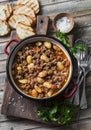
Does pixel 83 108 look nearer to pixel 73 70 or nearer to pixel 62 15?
pixel 73 70

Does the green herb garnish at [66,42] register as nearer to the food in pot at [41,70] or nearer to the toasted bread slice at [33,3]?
the food in pot at [41,70]

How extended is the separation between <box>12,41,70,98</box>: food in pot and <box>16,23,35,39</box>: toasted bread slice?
119mm

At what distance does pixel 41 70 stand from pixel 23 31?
0.21 meters

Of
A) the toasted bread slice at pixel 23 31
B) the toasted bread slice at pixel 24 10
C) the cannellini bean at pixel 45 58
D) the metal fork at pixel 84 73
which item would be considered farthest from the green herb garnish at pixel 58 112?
the toasted bread slice at pixel 24 10

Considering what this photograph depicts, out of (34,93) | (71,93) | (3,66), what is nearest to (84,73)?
(71,93)

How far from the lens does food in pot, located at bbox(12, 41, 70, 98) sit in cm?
172

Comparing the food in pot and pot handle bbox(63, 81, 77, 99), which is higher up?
the food in pot

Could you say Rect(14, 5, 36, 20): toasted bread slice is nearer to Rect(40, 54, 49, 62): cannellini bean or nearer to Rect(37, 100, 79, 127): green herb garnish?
Rect(40, 54, 49, 62): cannellini bean

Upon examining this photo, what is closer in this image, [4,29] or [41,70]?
[41,70]

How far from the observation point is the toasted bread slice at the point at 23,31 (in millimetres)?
1861

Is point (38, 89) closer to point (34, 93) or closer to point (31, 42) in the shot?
point (34, 93)

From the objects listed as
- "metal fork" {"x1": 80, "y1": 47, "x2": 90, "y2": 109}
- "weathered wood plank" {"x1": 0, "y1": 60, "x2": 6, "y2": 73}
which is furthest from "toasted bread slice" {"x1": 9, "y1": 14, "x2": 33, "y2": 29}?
"metal fork" {"x1": 80, "y1": 47, "x2": 90, "y2": 109}

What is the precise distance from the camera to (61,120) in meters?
1.75

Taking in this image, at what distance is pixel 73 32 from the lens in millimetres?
1904
